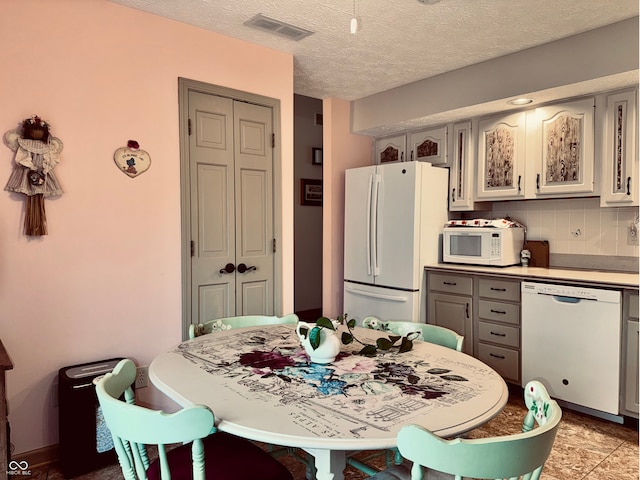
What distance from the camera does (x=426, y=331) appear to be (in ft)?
7.06

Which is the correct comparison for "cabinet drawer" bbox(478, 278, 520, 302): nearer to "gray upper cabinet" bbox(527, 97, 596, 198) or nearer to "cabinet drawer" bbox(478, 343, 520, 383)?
"cabinet drawer" bbox(478, 343, 520, 383)

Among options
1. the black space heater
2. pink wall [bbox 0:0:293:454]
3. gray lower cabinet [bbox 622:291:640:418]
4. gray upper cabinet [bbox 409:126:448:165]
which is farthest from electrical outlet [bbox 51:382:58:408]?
gray upper cabinet [bbox 409:126:448:165]

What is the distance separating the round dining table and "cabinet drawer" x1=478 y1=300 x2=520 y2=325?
1712 millimetres

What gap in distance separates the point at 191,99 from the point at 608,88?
2828mm

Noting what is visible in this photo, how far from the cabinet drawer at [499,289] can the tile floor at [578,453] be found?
0.79 m

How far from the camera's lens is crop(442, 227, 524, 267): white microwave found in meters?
3.66

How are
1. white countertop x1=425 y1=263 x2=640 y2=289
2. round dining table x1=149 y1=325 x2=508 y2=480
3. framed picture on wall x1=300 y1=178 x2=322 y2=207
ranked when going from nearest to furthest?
1. round dining table x1=149 y1=325 x2=508 y2=480
2. white countertop x1=425 y1=263 x2=640 y2=289
3. framed picture on wall x1=300 y1=178 x2=322 y2=207

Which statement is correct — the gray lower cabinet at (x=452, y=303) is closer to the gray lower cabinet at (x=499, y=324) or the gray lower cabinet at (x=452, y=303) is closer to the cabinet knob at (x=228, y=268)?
the gray lower cabinet at (x=499, y=324)

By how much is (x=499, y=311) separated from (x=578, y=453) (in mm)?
1097

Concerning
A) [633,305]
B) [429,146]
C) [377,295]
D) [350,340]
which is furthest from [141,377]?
[429,146]

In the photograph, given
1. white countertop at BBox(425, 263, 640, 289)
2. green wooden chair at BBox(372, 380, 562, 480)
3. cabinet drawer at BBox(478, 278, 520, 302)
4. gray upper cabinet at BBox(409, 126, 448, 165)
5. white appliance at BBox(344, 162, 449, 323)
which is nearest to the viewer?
green wooden chair at BBox(372, 380, 562, 480)

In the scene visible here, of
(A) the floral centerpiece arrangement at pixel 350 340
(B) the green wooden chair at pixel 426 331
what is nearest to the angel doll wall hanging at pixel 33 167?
(A) the floral centerpiece arrangement at pixel 350 340

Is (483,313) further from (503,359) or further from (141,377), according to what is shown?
(141,377)

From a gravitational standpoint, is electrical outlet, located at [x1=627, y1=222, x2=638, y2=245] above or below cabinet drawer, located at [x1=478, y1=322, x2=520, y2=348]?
above
